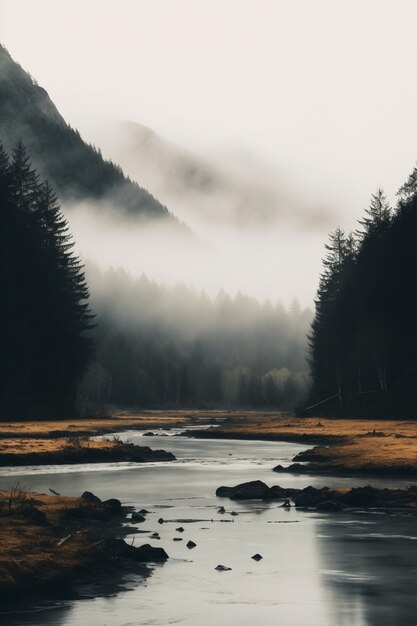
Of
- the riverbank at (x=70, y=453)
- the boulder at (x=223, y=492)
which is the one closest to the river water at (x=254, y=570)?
the boulder at (x=223, y=492)

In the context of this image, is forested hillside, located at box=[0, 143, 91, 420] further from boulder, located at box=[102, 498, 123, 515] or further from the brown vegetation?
the brown vegetation

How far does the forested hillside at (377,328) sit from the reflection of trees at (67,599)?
84.1 metres

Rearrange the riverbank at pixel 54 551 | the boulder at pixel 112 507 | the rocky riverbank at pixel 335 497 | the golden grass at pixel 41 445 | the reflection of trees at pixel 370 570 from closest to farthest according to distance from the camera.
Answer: the reflection of trees at pixel 370 570
the riverbank at pixel 54 551
the boulder at pixel 112 507
the rocky riverbank at pixel 335 497
the golden grass at pixel 41 445

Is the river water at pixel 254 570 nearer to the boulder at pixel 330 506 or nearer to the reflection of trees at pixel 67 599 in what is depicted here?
the reflection of trees at pixel 67 599

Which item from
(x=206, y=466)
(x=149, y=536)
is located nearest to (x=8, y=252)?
(x=206, y=466)

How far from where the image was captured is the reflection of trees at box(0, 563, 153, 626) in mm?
22734

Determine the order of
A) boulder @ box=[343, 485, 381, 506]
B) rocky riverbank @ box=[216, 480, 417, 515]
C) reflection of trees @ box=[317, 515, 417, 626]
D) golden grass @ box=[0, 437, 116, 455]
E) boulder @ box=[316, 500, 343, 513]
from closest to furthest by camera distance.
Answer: reflection of trees @ box=[317, 515, 417, 626]
boulder @ box=[316, 500, 343, 513]
rocky riverbank @ box=[216, 480, 417, 515]
boulder @ box=[343, 485, 381, 506]
golden grass @ box=[0, 437, 116, 455]

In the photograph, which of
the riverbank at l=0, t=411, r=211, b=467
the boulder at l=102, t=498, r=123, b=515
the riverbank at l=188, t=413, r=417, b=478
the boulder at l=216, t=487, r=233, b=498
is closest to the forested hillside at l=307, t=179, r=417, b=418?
the riverbank at l=188, t=413, r=417, b=478

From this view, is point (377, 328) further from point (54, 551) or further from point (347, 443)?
point (54, 551)

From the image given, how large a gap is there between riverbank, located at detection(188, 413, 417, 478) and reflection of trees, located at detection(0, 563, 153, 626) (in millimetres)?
32694

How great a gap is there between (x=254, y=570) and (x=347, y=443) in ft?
164

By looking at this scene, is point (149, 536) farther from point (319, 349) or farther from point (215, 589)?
point (319, 349)

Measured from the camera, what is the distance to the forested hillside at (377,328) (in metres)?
116

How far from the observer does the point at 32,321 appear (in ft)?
393
